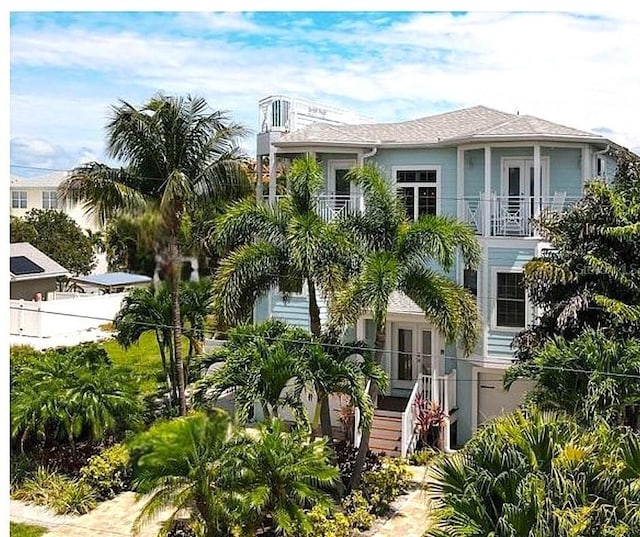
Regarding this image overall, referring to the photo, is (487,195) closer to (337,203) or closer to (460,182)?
(460,182)

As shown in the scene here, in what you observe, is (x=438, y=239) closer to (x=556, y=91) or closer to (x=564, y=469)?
(x=556, y=91)

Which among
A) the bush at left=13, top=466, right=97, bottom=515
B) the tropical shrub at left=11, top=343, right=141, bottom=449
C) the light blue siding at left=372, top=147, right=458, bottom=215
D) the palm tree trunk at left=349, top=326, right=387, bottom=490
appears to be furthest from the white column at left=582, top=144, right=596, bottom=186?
the bush at left=13, top=466, right=97, bottom=515

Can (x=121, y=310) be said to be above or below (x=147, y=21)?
below

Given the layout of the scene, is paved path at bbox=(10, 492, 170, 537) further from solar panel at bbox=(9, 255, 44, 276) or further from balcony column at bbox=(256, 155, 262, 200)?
balcony column at bbox=(256, 155, 262, 200)

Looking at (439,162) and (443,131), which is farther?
(443,131)

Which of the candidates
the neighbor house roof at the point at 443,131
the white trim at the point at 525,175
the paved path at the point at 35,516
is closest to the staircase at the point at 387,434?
the white trim at the point at 525,175

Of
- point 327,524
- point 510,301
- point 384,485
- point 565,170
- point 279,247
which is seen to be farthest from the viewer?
point 565,170

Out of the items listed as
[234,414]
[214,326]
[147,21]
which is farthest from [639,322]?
[147,21]

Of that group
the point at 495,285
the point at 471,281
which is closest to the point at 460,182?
the point at 471,281
